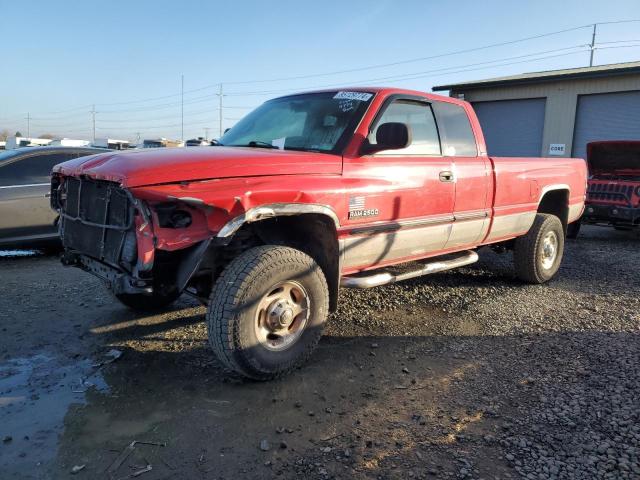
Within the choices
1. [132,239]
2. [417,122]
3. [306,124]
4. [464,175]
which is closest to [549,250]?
[464,175]

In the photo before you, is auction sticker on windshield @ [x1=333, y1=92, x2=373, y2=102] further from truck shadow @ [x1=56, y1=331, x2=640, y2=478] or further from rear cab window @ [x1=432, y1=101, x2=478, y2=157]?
truck shadow @ [x1=56, y1=331, x2=640, y2=478]

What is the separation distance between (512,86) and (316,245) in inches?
745

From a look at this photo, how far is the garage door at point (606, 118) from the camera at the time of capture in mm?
16922

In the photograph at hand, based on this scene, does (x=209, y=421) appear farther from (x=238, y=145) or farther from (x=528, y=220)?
(x=528, y=220)

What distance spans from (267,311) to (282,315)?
109mm

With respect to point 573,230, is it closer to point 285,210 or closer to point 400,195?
point 400,195

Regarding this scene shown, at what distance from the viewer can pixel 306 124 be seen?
169 inches

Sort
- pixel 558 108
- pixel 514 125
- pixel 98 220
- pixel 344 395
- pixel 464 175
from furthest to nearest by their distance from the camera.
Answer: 1. pixel 514 125
2. pixel 558 108
3. pixel 464 175
4. pixel 98 220
5. pixel 344 395

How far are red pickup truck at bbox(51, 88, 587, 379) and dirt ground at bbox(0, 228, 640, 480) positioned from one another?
39cm

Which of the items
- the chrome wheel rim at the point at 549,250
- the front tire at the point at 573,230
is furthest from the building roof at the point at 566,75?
the chrome wheel rim at the point at 549,250

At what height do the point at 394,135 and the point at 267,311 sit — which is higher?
the point at 394,135

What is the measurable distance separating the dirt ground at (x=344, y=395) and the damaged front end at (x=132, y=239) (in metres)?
0.73

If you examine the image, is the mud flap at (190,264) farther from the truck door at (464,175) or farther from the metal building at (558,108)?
the metal building at (558,108)

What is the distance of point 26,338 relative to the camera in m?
4.15
